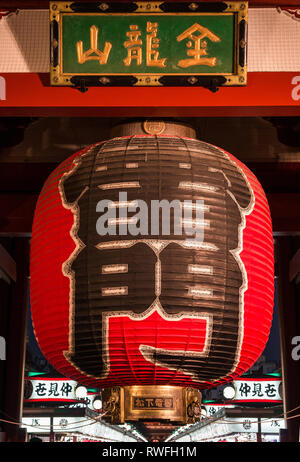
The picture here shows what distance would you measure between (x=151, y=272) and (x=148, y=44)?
56.7 inches

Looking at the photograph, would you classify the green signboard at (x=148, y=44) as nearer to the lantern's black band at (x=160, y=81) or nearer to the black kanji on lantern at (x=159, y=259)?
the lantern's black band at (x=160, y=81)

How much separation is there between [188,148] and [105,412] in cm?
137

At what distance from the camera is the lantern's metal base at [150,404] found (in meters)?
2.92

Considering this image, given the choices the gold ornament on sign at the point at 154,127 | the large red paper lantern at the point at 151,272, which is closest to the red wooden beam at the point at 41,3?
the gold ornament on sign at the point at 154,127

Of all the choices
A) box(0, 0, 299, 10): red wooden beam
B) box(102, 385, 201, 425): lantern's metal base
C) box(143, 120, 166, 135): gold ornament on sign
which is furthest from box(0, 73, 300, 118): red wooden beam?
box(102, 385, 201, 425): lantern's metal base

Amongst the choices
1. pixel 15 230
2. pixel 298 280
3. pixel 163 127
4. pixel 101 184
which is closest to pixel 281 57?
pixel 163 127

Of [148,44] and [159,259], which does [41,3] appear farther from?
[159,259]

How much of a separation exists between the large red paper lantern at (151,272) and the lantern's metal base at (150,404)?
48mm

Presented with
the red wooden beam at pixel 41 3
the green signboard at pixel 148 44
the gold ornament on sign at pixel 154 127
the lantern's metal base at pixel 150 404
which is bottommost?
the lantern's metal base at pixel 150 404

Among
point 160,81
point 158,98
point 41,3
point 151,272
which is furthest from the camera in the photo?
point 41,3

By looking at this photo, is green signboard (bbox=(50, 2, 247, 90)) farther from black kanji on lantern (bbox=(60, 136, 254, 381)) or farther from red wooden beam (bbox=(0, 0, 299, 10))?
black kanji on lantern (bbox=(60, 136, 254, 381))

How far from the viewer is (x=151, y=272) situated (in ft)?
9.32

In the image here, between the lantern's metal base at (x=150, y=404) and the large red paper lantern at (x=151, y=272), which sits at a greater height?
the large red paper lantern at (x=151, y=272)

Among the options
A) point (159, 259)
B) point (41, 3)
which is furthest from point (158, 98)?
point (159, 259)
